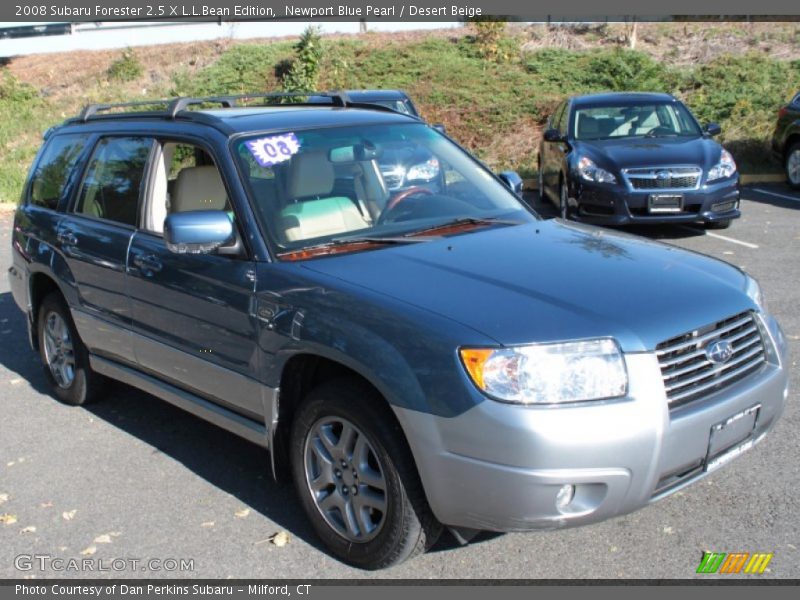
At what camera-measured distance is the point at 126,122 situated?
5.54 m

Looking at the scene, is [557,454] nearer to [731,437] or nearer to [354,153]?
[731,437]

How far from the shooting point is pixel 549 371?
10.8ft

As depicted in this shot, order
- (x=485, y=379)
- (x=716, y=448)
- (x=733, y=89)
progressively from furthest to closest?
1. (x=733, y=89)
2. (x=716, y=448)
3. (x=485, y=379)

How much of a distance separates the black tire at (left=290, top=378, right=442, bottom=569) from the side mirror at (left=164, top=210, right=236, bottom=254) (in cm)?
85

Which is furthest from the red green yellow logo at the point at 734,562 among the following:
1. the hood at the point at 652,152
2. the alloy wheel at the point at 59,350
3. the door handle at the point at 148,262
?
the hood at the point at 652,152

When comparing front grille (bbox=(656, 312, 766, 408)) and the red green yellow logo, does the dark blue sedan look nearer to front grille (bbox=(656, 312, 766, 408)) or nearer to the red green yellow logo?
front grille (bbox=(656, 312, 766, 408))

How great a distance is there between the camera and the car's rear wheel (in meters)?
14.1

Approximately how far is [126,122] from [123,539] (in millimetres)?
2488

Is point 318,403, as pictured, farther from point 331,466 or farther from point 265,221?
point 265,221

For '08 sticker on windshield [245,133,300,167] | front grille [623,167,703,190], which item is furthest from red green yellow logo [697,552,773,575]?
front grille [623,167,703,190]

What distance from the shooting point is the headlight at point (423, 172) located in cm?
487

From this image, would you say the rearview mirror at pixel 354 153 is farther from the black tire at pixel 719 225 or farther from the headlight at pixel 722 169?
the black tire at pixel 719 225

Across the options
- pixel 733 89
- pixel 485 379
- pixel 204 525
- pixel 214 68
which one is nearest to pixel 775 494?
pixel 485 379

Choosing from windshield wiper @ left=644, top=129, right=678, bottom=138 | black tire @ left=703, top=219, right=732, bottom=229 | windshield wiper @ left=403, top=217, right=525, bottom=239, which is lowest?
black tire @ left=703, top=219, right=732, bottom=229
